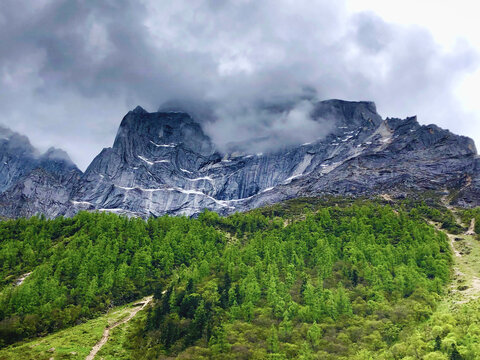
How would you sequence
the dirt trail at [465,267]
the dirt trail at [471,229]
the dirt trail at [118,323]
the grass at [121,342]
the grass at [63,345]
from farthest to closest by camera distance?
the dirt trail at [471,229] → the dirt trail at [465,267] → the dirt trail at [118,323] → the grass at [121,342] → the grass at [63,345]

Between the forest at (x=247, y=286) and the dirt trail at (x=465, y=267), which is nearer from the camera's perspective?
the forest at (x=247, y=286)

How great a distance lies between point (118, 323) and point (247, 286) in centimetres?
3285

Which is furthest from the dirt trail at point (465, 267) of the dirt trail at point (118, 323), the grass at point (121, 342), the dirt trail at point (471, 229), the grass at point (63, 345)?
the grass at point (63, 345)

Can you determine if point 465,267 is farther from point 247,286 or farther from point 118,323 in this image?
point 118,323

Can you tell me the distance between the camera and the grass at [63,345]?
72125 millimetres

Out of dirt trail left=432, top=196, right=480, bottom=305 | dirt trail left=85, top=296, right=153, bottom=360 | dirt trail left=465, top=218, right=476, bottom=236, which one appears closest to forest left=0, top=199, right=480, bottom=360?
dirt trail left=432, top=196, right=480, bottom=305

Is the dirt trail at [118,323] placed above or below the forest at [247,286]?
below

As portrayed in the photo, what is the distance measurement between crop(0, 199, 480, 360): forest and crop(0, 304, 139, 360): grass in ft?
14.5

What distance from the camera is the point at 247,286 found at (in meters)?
99.0

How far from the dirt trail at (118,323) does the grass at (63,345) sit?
0.81 m

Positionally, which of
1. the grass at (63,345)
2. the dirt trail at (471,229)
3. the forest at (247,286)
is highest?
the dirt trail at (471,229)

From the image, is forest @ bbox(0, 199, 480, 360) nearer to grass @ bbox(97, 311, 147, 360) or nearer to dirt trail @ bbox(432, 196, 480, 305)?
grass @ bbox(97, 311, 147, 360)

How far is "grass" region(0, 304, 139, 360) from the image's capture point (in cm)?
7212

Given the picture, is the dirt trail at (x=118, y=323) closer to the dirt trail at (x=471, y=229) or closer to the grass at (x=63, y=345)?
the grass at (x=63, y=345)
